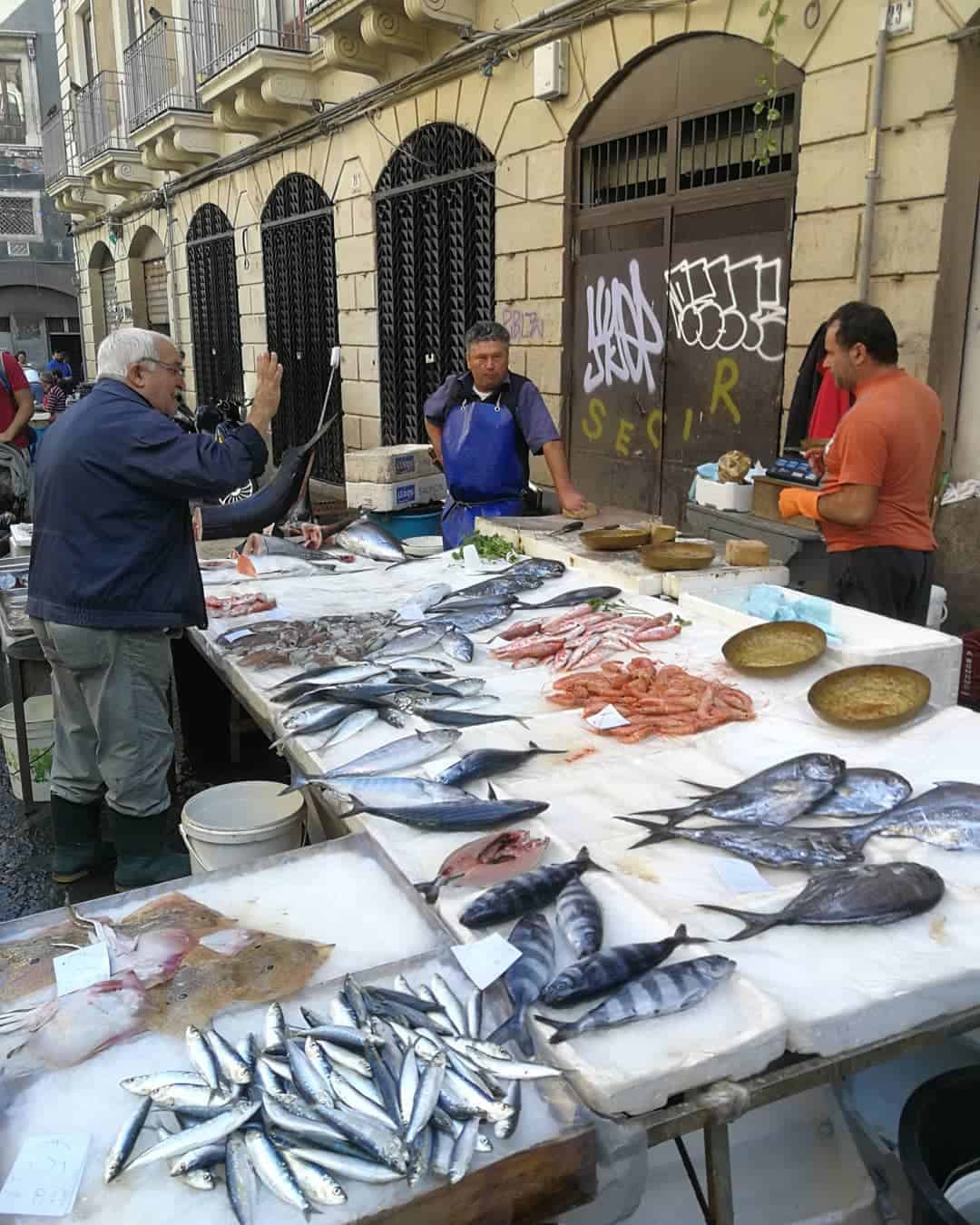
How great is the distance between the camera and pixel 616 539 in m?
5.09

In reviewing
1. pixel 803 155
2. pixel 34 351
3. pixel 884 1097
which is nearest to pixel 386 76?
pixel 803 155

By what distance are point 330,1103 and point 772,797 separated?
1.45 meters

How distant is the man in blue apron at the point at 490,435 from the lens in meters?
5.89

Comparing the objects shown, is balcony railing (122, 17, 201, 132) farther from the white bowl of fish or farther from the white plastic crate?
the white plastic crate

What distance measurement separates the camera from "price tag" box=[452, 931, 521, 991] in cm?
190

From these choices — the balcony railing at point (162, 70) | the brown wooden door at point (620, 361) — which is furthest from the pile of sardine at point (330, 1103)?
the balcony railing at point (162, 70)

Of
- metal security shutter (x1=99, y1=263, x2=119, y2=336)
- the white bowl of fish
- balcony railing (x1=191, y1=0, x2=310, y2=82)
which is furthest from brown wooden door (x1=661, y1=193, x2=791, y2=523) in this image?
metal security shutter (x1=99, y1=263, x2=119, y2=336)

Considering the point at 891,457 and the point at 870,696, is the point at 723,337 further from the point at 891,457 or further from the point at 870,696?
the point at 870,696

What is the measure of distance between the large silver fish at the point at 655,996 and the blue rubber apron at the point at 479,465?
14.6ft

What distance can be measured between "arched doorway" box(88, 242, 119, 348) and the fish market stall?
26.2m

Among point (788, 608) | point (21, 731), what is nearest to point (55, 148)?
point (21, 731)

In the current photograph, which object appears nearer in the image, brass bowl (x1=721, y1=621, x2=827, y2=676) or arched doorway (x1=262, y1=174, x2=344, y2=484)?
brass bowl (x1=721, y1=621, x2=827, y2=676)

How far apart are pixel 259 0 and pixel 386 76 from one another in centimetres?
361

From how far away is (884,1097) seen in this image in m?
2.39
